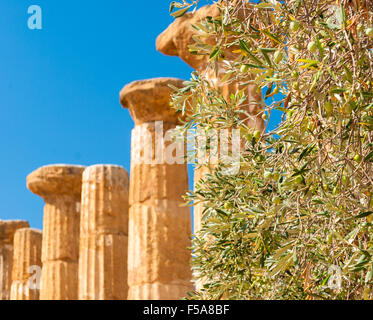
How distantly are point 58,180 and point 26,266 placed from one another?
413 centimetres

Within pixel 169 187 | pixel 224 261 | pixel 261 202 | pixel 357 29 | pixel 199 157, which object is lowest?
pixel 224 261

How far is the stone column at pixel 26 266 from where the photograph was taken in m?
19.7

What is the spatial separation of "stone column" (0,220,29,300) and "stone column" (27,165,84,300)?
586cm

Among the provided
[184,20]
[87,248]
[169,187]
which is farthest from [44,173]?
[184,20]

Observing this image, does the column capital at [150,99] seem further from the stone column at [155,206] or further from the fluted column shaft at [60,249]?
the fluted column shaft at [60,249]

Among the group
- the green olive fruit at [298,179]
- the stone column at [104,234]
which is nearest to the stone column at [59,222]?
the stone column at [104,234]

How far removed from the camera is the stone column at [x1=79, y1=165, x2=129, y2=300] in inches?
570

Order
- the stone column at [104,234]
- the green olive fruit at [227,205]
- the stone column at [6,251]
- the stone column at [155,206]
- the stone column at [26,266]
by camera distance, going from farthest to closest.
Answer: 1. the stone column at [6,251]
2. the stone column at [26,266]
3. the stone column at [104,234]
4. the stone column at [155,206]
5. the green olive fruit at [227,205]

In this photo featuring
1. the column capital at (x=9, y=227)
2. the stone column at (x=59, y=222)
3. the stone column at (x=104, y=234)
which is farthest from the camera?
the column capital at (x=9, y=227)

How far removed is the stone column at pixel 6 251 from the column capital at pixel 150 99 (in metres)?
12.2

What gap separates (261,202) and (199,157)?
2.52ft

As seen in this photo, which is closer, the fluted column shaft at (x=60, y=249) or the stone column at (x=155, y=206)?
the stone column at (x=155, y=206)

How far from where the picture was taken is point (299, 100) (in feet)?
9.73
